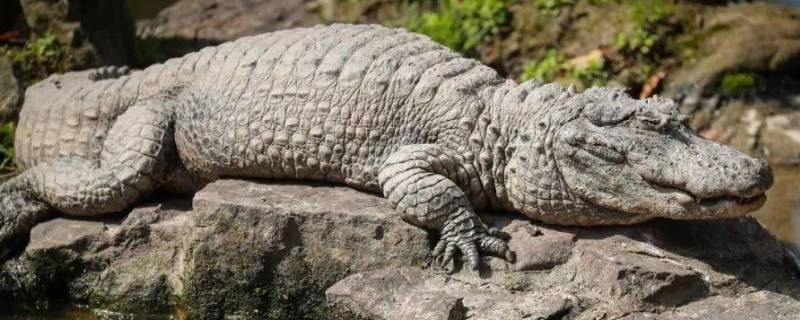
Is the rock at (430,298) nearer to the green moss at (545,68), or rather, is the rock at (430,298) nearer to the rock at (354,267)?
the rock at (354,267)

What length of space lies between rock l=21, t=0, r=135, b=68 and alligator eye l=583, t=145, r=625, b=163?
4548 millimetres

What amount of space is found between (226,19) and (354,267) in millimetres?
5972

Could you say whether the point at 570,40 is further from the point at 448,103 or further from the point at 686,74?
the point at 448,103

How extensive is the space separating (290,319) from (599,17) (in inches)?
196

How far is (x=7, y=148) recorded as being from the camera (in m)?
7.27

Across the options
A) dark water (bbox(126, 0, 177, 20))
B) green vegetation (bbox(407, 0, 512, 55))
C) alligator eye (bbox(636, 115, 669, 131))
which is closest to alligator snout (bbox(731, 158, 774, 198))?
alligator eye (bbox(636, 115, 669, 131))

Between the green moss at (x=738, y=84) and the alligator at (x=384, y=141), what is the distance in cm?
354

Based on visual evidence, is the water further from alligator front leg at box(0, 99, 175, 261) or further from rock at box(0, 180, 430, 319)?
alligator front leg at box(0, 99, 175, 261)

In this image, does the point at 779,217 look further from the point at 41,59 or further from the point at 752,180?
the point at 41,59

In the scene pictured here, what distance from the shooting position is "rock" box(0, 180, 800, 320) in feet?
14.9

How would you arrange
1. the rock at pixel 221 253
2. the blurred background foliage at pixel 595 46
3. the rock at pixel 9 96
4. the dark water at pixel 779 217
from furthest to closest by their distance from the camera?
1. the blurred background foliage at pixel 595 46
2. the rock at pixel 9 96
3. the dark water at pixel 779 217
4. the rock at pixel 221 253

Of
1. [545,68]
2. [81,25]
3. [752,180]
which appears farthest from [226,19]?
[752,180]

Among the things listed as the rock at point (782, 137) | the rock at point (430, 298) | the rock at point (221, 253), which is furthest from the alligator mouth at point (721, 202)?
the rock at point (782, 137)

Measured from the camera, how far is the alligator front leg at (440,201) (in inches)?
191
